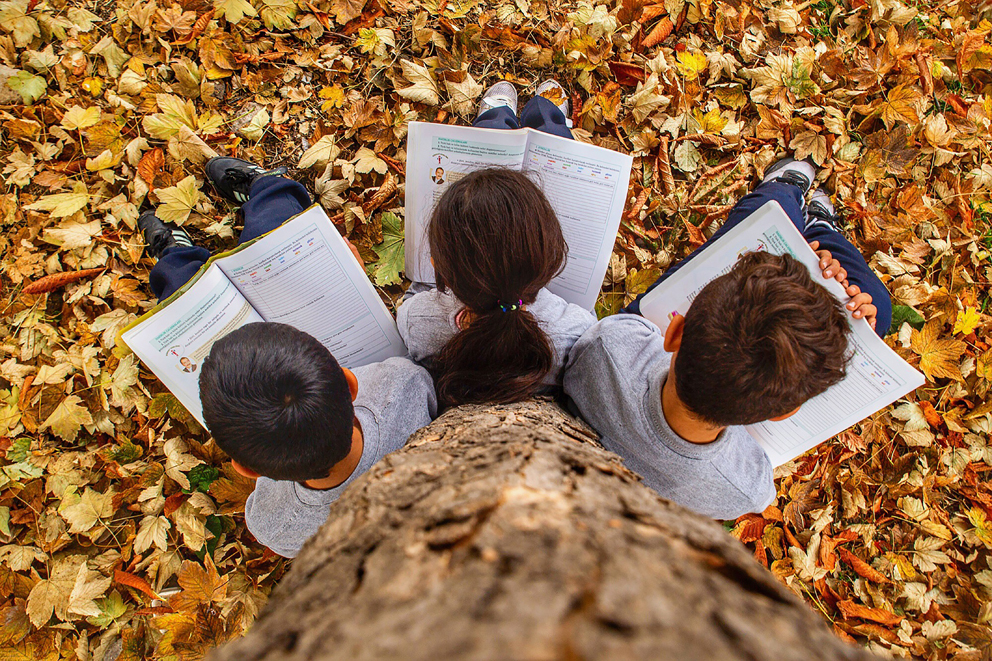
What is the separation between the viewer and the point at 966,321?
71.4 inches

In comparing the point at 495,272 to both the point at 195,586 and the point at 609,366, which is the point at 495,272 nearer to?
the point at 609,366

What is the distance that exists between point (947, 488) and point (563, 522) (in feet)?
7.38

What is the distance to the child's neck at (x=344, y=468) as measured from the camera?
113 cm

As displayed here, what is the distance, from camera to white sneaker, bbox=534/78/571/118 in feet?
6.36

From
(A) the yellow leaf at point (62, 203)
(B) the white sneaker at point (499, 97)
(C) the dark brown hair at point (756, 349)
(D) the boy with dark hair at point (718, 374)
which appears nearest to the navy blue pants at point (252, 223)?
(A) the yellow leaf at point (62, 203)

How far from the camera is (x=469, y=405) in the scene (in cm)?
125

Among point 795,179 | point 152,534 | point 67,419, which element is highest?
point 795,179

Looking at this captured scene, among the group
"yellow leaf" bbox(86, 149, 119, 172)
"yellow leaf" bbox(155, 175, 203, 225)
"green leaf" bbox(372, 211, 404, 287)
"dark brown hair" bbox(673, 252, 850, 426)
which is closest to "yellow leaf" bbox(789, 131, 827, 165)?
"dark brown hair" bbox(673, 252, 850, 426)

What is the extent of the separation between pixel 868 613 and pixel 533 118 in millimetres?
2257

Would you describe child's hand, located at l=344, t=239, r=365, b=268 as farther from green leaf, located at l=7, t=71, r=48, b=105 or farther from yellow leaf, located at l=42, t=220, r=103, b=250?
green leaf, located at l=7, t=71, r=48, b=105

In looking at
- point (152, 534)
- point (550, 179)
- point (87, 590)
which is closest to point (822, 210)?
point (550, 179)

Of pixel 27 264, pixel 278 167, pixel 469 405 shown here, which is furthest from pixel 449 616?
pixel 27 264

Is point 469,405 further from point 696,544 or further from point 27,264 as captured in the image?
point 27,264

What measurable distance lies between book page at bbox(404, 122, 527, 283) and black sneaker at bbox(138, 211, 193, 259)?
87 cm
